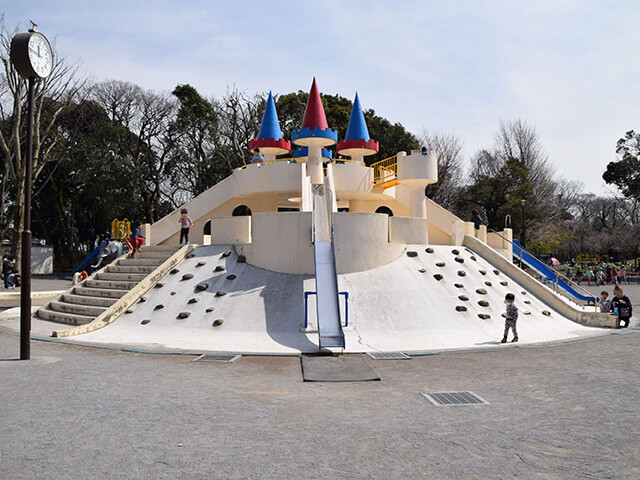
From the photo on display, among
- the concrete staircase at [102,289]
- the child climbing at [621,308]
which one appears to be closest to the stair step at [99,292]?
the concrete staircase at [102,289]

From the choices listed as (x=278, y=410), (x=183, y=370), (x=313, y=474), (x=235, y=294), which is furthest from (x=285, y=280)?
(x=313, y=474)

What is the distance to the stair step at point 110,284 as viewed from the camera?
15.3m

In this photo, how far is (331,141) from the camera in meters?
20.7

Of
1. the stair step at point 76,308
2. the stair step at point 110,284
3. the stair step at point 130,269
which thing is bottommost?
the stair step at point 76,308

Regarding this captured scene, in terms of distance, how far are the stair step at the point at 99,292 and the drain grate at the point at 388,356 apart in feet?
27.3

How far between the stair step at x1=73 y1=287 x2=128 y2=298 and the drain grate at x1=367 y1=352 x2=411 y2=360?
8.33 m

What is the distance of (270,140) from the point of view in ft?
79.8

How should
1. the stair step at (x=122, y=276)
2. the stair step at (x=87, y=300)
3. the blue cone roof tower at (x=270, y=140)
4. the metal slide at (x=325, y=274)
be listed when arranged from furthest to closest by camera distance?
1. the blue cone roof tower at (x=270, y=140)
2. the stair step at (x=122, y=276)
3. the stair step at (x=87, y=300)
4. the metal slide at (x=325, y=274)

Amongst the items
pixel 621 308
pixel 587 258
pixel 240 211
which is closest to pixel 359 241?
pixel 621 308

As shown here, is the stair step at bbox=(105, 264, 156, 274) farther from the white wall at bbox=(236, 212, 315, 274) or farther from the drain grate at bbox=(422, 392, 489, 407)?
the drain grate at bbox=(422, 392, 489, 407)

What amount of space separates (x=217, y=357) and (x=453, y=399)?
16.1 feet

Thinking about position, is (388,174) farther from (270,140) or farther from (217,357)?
(217,357)

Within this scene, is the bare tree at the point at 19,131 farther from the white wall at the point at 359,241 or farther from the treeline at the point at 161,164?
the white wall at the point at 359,241

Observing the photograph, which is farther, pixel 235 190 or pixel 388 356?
pixel 235 190
